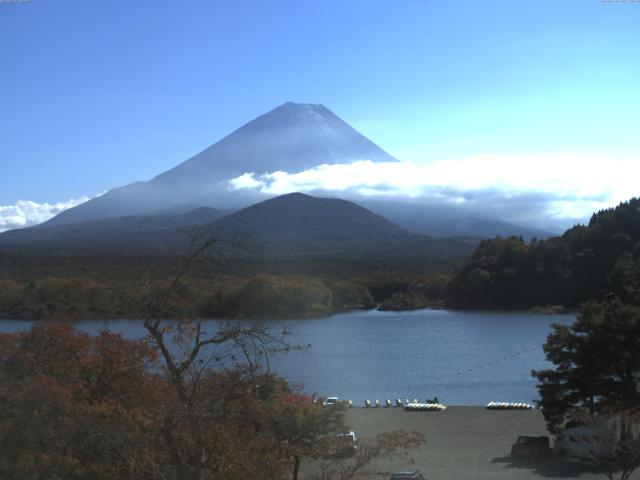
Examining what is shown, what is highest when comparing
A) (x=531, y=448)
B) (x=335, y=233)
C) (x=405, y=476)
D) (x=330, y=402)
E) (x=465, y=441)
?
(x=335, y=233)

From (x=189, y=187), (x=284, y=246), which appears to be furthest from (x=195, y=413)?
(x=189, y=187)

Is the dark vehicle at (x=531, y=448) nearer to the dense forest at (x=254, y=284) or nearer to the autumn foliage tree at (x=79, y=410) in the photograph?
the autumn foliage tree at (x=79, y=410)

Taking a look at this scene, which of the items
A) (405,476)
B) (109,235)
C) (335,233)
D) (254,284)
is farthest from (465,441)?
(335,233)

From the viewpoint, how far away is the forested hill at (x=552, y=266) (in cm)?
4025

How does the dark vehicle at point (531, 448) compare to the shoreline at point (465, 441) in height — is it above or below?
above

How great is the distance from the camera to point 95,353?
759 cm

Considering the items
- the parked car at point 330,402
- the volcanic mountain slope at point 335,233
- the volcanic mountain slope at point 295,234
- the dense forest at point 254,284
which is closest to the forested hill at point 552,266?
the dense forest at point 254,284

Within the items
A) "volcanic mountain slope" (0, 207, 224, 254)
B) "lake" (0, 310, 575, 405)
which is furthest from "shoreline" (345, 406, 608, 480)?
"volcanic mountain slope" (0, 207, 224, 254)

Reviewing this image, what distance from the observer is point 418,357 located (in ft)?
85.4

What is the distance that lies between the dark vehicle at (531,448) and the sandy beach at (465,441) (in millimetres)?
162

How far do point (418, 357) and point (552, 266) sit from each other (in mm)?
18352

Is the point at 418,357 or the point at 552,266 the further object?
the point at 552,266

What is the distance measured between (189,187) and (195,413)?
373ft

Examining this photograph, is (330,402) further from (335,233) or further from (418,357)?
(335,233)
